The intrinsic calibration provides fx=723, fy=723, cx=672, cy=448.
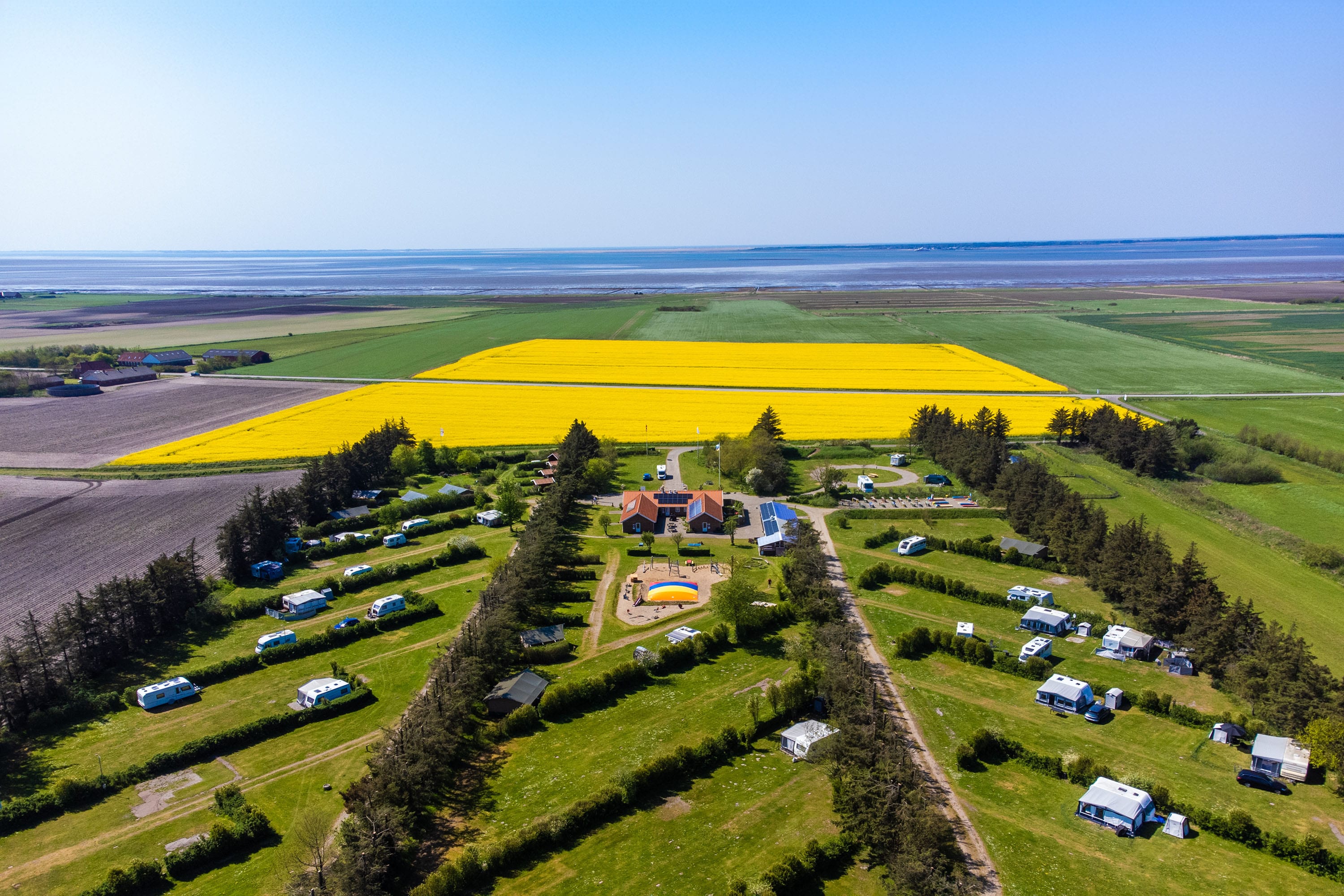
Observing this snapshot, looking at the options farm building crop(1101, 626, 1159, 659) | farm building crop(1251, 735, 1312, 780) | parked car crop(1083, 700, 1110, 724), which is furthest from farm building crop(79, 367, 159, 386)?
farm building crop(1251, 735, 1312, 780)

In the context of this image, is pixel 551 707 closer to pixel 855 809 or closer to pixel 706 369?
pixel 855 809

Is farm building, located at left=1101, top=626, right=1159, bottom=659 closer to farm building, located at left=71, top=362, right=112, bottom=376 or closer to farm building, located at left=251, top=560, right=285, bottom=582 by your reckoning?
farm building, located at left=251, top=560, right=285, bottom=582

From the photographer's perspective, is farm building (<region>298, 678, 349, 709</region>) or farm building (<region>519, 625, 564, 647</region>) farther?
farm building (<region>519, 625, 564, 647</region>)

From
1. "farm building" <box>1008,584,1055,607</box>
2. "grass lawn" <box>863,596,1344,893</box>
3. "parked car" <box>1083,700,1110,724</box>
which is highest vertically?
"farm building" <box>1008,584,1055,607</box>

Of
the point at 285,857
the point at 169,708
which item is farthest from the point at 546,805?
the point at 169,708

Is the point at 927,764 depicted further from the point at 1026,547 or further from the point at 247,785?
the point at 247,785

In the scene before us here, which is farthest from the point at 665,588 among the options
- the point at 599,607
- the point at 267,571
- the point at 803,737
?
the point at 267,571
